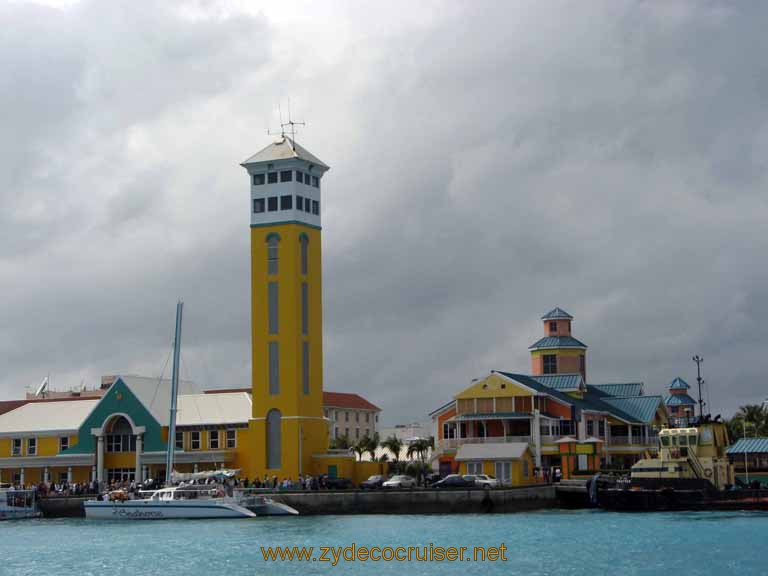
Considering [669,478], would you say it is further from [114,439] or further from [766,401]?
[766,401]

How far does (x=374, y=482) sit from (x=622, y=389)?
103 ft

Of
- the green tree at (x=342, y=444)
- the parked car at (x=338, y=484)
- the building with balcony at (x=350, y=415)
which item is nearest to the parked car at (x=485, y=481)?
A: the parked car at (x=338, y=484)

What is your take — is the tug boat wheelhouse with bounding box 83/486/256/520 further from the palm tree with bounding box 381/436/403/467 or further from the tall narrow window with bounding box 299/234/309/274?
the palm tree with bounding box 381/436/403/467

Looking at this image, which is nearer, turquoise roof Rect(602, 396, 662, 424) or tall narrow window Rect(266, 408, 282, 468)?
tall narrow window Rect(266, 408, 282, 468)

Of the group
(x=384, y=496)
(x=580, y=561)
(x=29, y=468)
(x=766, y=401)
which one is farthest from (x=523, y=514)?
(x=766, y=401)

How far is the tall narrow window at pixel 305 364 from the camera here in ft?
317

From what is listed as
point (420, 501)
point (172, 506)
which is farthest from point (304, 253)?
point (420, 501)

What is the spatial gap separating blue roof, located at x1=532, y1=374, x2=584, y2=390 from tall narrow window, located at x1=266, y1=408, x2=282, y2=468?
21.9 metres

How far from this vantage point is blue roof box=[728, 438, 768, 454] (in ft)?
323

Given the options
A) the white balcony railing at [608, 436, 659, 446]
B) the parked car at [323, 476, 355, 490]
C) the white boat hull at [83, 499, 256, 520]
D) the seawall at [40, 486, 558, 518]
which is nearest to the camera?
the seawall at [40, 486, 558, 518]

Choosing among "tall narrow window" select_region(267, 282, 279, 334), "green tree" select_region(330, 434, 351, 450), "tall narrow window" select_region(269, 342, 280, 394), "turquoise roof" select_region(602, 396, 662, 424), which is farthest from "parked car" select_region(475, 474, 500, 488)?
"green tree" select_region(330, 434, 351, 450)

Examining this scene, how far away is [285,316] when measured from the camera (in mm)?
95875

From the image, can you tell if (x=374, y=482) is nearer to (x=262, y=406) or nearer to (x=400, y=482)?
(x=400, y=482)

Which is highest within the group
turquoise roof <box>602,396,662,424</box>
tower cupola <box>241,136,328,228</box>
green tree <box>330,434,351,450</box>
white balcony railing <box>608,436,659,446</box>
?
tower cupola <box>241,136,328,228</box>
